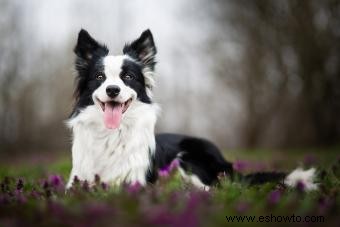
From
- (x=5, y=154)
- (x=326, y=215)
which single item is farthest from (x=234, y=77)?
(x=326, y=215)

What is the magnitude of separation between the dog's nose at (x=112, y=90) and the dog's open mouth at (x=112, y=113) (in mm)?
187

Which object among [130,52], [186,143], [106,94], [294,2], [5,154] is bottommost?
[5,154]

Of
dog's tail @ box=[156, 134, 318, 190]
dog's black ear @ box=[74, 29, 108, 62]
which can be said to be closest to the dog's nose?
dog's black ear @ box=[74, 29, 108, 62]

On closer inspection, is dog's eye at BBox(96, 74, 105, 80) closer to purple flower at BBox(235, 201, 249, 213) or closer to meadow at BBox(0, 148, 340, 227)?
meadow at BBox(0, 148, 340, 227)

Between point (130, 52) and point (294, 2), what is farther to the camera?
point (294, 2)

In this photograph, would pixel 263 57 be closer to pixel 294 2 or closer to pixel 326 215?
pixel 294 2

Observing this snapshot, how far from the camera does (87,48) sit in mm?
6062

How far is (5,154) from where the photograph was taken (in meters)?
19.4

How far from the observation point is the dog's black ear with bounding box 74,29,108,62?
5996 millimetres

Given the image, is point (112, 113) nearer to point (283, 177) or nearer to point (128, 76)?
point (128, 76)

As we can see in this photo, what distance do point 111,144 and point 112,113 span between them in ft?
1.21

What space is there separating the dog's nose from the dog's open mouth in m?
0.19

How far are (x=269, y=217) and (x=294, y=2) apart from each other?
17048mm

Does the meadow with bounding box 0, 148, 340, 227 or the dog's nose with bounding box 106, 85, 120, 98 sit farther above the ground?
the dog's nose with bounding box 106, 85, 120, 98
